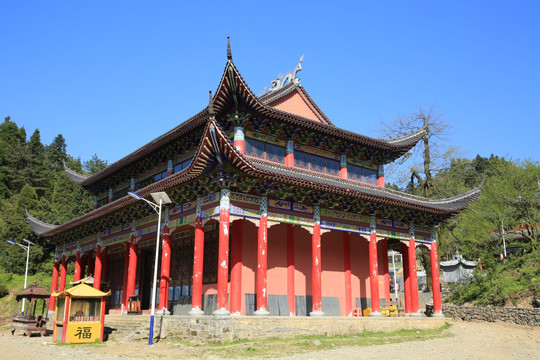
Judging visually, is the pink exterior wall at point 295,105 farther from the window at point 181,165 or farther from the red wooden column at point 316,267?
the red wooden column at point 316,267

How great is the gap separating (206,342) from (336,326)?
532cm

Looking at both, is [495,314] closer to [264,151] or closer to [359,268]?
[359,268]

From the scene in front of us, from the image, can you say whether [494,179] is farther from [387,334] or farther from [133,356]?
[133,356]

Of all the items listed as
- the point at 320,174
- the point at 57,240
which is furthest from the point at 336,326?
the point at 57,240

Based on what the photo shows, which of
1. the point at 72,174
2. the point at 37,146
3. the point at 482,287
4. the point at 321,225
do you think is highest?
the point at 37,146

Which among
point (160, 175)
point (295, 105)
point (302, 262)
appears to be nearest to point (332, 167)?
point (295, 105)

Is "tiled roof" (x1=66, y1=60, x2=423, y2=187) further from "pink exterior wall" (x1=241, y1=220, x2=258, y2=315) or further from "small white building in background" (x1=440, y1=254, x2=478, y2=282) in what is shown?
"small white building in background" (x1=440, y1=254, x2=478, y2=282)

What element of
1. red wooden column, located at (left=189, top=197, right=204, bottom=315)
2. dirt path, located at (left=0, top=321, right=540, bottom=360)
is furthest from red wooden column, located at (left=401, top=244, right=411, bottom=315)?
red wooden column, located at (left=189, top=197, right=204, bottom=315)

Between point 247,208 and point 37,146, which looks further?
point 37,146

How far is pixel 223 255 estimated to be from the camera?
16.1 metres

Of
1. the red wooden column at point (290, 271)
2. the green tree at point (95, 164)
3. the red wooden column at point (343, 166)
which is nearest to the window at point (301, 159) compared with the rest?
the red wooden column at point (343, 166)

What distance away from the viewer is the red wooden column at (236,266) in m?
17.6

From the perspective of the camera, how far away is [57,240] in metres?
30.5

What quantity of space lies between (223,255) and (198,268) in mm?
1280
